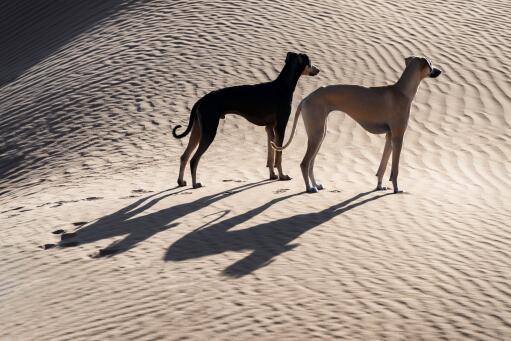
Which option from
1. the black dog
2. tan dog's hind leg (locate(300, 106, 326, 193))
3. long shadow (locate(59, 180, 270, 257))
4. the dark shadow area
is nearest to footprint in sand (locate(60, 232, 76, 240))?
long shadow (locate(59, 180, 270, 257))

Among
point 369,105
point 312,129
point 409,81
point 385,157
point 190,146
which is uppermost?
point 409,81

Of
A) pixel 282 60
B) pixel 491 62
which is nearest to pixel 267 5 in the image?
pixel 282 60

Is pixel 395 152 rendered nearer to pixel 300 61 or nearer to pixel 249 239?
pixel 300 61

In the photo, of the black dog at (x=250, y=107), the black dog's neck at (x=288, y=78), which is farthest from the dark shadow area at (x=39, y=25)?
the black dog's neck at (x=288, y=78)

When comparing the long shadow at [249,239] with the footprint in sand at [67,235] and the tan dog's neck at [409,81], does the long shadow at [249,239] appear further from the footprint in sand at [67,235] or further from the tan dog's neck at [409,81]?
the tan dog's neck at [409,81]

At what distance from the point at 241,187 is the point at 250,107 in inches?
39.5

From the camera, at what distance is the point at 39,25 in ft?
76.9

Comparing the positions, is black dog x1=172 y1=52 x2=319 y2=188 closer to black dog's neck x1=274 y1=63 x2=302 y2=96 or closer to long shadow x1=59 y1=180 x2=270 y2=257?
black dog's neck x1=274 y1=63 x2=302 y2=96

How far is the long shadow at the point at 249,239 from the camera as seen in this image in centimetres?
872

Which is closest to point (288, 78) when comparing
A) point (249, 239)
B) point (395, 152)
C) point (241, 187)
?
point (241, 187)

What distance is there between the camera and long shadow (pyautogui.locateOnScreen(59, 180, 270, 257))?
380 inches

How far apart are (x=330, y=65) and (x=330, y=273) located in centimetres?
961

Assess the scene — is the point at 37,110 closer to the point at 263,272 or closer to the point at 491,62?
the point at 491,62

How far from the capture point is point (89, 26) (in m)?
21.6
